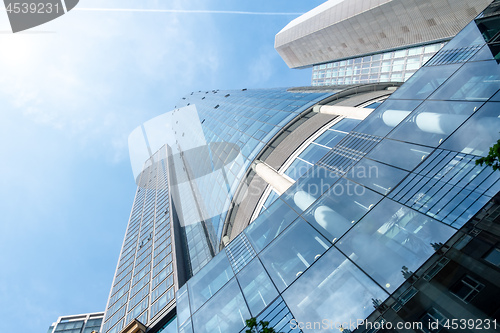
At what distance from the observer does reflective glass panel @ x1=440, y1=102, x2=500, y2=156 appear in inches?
324

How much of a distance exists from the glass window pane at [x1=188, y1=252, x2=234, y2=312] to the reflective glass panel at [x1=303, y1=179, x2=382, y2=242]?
463cm

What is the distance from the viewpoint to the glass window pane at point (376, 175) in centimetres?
993

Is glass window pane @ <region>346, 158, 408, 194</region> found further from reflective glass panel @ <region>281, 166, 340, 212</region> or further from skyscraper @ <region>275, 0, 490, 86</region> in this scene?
skyscraper @ <region>275, 0, 490, 86</region>

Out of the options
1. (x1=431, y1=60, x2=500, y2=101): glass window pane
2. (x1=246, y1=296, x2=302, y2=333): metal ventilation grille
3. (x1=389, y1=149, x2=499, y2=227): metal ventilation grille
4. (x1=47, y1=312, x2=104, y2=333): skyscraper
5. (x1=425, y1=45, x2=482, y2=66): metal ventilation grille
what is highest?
(x1=47, y1=312, x2=104, y2=333): skyscraper

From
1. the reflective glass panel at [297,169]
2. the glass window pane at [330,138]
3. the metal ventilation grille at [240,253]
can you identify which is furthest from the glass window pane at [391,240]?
the glass window pane at [330,138]

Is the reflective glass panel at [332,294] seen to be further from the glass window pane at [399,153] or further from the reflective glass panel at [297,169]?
the reflective glass panel at [297,169]

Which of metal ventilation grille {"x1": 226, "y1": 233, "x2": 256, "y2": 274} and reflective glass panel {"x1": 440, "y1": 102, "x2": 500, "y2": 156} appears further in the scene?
metal ventilation grille {"x1": 226, "y1": 233, "x2": 256, "y2": 274}

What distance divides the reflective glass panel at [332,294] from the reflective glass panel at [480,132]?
4.83m

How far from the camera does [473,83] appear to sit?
33.1ft

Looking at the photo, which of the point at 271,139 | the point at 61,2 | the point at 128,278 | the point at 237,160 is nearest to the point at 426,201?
the point at 271,139

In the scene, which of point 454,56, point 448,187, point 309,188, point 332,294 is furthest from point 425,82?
point 332,294

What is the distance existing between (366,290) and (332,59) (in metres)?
68.3

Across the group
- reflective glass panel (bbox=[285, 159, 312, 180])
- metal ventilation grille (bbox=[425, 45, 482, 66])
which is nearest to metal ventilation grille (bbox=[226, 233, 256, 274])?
reflective glass panel (bbox=[285, 159, 312, 180])

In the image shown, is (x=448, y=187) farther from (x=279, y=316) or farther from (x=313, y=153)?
(x=313, y=153)
